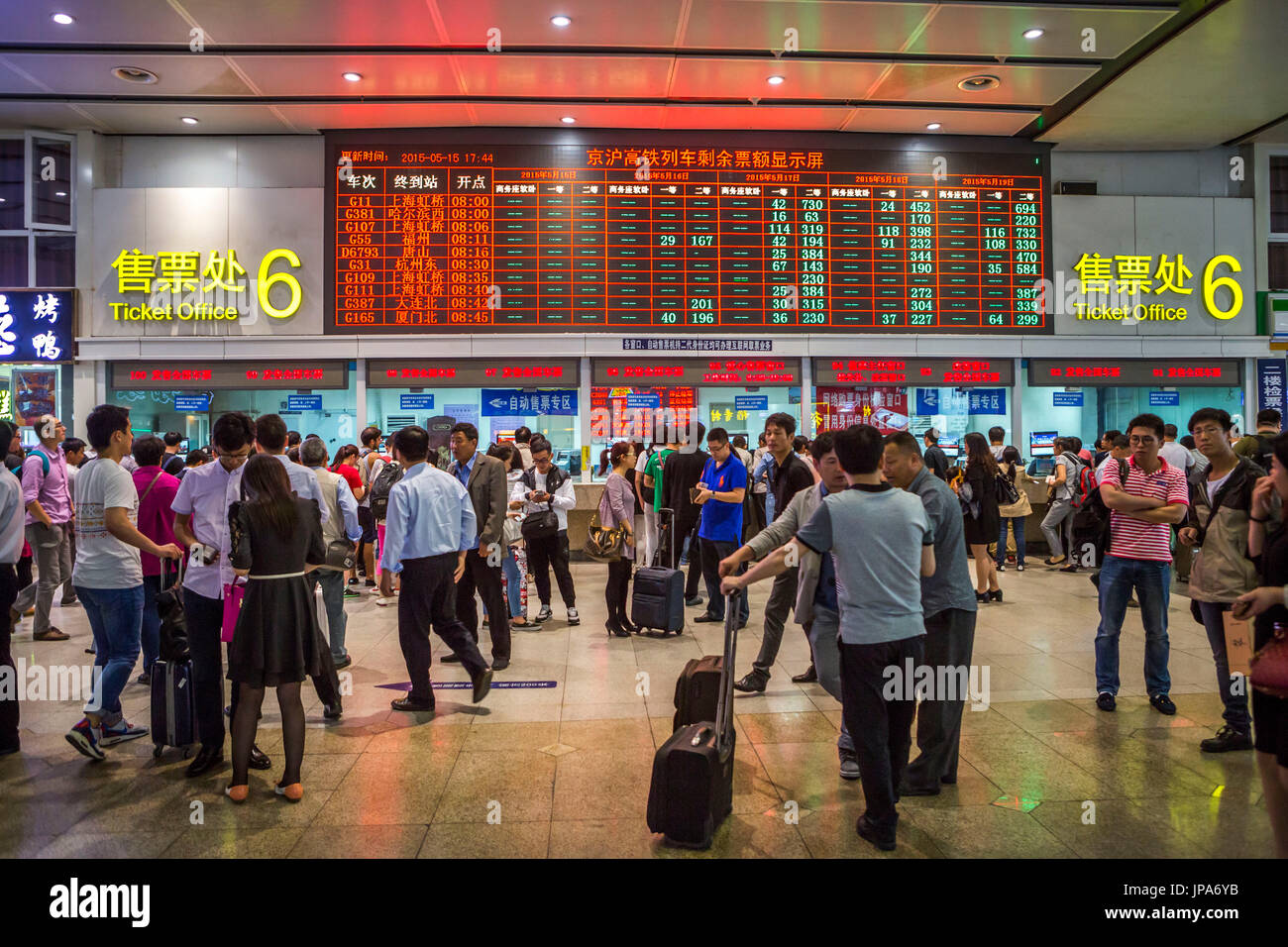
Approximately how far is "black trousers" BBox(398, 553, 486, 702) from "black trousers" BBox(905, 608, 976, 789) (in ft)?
9.01

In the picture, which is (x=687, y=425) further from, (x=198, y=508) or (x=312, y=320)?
(x=198, y=508)

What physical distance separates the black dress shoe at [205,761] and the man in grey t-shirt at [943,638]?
11.4 ft

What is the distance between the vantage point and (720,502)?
718 cm

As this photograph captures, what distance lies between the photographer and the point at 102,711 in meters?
4.29

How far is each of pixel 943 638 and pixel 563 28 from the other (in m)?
8.72

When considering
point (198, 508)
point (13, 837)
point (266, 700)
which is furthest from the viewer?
point (266, 700)

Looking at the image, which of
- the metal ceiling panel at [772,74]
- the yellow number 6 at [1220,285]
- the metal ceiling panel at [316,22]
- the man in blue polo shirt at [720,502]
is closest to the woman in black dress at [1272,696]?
the man in blue polo shirt at [720,502]

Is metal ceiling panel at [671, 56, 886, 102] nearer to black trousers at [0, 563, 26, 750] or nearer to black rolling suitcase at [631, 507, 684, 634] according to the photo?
black rolling suitcase at [631, 507, 684, 634]

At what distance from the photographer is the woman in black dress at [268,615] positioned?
370 cm

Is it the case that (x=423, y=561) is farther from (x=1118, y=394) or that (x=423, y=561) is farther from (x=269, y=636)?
(x=1118, y=394)

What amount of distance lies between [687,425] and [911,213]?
4783 millimetres

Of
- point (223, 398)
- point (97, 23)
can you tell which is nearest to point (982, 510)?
point (223, 398)

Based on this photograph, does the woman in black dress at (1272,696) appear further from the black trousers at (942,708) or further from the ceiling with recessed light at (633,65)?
the ceiling with recessed light at (633,65)

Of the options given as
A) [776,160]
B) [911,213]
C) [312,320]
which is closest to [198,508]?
[312,320]
